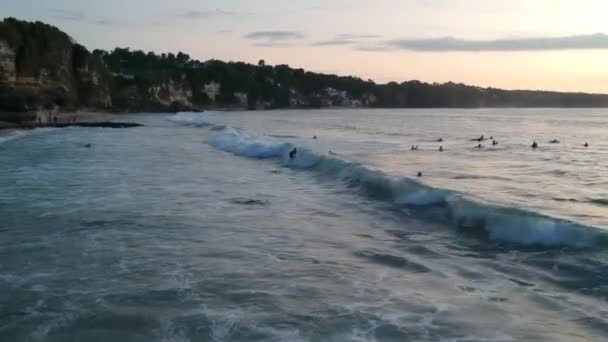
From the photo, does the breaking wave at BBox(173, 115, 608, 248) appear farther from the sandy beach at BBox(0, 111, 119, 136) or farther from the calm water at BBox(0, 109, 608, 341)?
the sandy beach at BBox(0, 111, 119, 136)

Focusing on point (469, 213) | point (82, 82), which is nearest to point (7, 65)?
point (82, 82)

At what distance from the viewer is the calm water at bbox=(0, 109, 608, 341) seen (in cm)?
738

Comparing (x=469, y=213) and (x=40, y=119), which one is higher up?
(x=469, y=213)

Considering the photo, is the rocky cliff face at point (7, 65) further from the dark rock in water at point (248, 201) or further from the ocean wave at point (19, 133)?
the dark rock in water at point (248, 201)

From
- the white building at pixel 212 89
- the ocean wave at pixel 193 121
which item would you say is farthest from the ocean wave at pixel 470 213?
the white building at pixel 212 89

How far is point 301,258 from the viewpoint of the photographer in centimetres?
1064

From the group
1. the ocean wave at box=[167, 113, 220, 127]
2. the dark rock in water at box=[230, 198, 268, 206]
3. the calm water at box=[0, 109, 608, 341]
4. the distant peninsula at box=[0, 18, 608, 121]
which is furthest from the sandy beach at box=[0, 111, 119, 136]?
the dark rock in water at box=[230, 198, 268, 206]

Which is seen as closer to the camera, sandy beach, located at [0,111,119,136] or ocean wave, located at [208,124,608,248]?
ocean wave, located at [208,124,608,248]

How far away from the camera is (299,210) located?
15719 millimetres

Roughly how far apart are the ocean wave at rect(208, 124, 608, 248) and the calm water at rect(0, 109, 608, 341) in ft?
0.18

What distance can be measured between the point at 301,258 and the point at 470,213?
5.39 metres

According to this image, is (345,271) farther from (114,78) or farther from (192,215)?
(114,78)

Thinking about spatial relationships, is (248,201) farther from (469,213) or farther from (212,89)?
(212,89)

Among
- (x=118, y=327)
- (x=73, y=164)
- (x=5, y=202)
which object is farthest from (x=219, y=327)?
(x=73, y=164)
